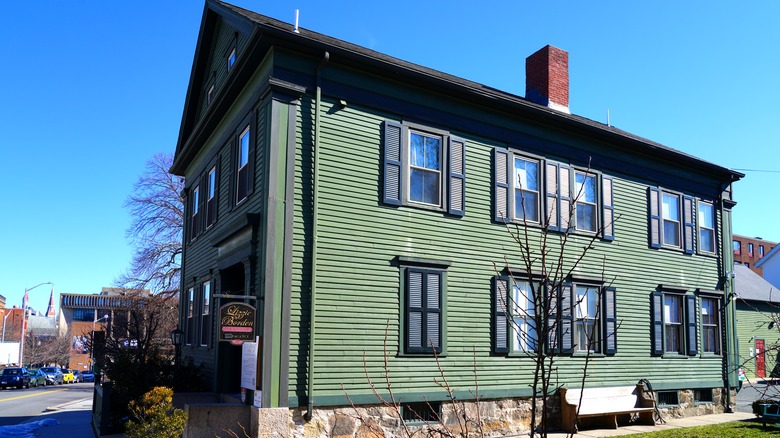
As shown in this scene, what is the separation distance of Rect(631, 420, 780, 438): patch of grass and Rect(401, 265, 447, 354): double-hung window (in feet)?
16.9

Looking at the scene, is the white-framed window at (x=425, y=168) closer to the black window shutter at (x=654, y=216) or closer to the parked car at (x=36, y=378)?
the black window shutter at (x=654, y=216)

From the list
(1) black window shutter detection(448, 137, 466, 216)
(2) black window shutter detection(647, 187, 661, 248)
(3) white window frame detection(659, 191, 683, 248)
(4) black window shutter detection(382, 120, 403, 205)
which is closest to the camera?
(4) black window shutter detection(382, 120, 403, 205)

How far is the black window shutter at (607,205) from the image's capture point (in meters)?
18.3

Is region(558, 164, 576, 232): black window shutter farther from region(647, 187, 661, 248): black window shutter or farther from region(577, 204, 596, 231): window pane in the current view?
region(647, 187, 661, 248): black window shutter

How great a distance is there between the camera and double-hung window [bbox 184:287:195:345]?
2015 centimetres

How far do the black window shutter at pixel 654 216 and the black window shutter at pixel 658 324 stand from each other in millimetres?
1498

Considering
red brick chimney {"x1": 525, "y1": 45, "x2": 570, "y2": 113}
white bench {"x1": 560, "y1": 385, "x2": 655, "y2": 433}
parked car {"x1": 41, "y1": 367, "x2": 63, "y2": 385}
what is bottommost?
parked car {"x1": 41, "y1": 367, "x2": 63, "y2": 385}

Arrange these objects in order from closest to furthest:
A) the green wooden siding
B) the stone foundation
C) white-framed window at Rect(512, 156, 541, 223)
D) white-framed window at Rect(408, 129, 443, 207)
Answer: the stone foundation → the green wooden siding → white-framed window at Rect(408, 129, 443, 207) → white-framed window at Rect(512, 156, 541, 223)

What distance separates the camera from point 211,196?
1906 centimetres

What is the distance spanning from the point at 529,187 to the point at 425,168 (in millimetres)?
3386

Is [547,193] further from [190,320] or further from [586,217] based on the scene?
[190,320]

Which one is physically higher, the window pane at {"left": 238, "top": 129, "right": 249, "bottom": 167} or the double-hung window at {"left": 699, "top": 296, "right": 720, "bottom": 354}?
the window pane at {"left": 238, "top": 129, "right": 249, "bottom": 167}

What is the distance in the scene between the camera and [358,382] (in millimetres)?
13477

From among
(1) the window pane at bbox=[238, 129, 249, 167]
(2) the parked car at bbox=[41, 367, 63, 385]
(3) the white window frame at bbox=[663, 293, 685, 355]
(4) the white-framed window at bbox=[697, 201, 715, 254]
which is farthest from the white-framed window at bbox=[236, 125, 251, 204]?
(2) the parked car at bbox=[41, 367, 63, 385]
